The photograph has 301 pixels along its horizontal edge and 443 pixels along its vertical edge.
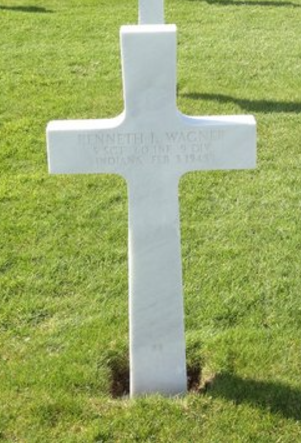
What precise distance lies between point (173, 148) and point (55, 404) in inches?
50.5

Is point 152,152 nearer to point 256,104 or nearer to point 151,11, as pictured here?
point 151,11

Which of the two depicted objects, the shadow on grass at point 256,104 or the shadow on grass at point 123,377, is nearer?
the shadow on grass at point 123,377

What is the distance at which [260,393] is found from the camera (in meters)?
3.52

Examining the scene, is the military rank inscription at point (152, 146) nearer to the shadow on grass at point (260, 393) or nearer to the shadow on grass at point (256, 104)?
the shadow on grass at point (260, 393)

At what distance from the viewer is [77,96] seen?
7266 mm

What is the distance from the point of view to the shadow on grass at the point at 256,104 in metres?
6.88

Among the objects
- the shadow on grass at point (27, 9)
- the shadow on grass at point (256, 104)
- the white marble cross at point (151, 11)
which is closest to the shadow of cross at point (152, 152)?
the white marble cross at point (151, 11)

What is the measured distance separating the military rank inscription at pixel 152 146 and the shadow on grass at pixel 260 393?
1.08 m

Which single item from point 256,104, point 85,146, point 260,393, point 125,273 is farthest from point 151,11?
point 260,393

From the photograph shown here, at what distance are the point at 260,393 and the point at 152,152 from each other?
1.23m

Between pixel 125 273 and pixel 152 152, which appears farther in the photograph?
pixel 125 273

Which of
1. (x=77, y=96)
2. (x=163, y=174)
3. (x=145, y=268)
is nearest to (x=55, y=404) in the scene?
(x=145, y=268)

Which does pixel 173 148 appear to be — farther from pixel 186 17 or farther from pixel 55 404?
pixel 186 17

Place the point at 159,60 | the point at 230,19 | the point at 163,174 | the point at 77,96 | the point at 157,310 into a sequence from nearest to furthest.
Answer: the point at 159,60
the point at 163,174
the point at 157,310
the point at 77,96
the point at 230,19
